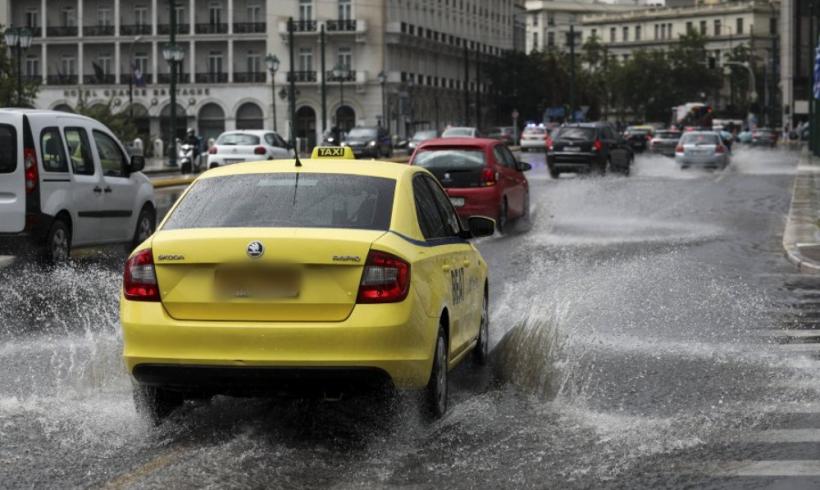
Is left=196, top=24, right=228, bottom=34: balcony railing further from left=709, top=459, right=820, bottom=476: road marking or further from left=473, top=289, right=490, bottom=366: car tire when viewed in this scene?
left=709, top=459, right=820, bottom=476: road marking

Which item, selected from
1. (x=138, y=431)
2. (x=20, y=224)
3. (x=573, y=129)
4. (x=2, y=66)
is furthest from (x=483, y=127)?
(x=138, y=431)

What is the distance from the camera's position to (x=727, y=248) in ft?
66.5

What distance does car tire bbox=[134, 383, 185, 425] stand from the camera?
743 centimetres

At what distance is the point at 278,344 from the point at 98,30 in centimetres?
10164

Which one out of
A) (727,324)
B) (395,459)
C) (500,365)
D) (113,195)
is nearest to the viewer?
(395,459)

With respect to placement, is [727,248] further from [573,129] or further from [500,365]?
[573,129]

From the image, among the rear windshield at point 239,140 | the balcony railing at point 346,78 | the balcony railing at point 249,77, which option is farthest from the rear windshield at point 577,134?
the balcony railing at point 249,77

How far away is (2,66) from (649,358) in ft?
182

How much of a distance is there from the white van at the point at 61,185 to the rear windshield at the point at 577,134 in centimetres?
2882

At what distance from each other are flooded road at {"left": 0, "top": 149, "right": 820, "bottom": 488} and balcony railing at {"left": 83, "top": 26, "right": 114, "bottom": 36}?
91.8 meters

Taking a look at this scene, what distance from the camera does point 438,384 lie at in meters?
7.59

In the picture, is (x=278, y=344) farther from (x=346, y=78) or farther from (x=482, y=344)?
(x=346, y=78)

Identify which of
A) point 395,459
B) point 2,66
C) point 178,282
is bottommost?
point 395,459

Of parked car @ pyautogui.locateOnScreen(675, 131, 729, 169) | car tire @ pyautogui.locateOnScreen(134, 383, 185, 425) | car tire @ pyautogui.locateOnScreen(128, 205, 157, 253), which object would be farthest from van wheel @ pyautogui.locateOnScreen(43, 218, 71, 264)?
parked car @ pyautogui.locateOnScreen(675, 131, 729, 169)
